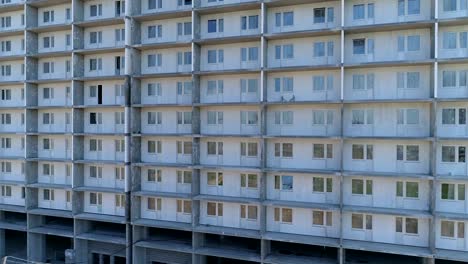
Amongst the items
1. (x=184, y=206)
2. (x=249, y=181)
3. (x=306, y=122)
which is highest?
(x=306, y=122)

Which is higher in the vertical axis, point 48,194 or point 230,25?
point 230,25

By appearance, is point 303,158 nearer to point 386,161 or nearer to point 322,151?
point 322,151

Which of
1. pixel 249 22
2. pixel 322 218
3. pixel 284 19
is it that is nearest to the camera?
pixel 322 218

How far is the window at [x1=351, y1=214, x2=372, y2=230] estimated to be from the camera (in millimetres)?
18750

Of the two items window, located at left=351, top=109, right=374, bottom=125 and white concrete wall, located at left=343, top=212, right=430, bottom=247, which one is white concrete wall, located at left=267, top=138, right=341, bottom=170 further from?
white concrete wall, located at left=343, top=212, right=430, bottom=247

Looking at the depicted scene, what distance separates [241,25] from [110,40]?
28.9ft

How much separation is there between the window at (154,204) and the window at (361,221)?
11231 millimetres

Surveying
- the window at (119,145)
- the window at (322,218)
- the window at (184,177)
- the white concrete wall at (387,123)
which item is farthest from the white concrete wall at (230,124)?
the window at (322,218)

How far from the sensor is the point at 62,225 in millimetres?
25391

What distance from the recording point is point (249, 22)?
20.9m

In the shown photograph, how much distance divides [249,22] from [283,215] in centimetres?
1098

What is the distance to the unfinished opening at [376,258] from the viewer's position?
19656 mm

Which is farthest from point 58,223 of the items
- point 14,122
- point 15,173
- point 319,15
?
point 319,15

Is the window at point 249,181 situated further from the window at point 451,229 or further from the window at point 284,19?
the window at point 451,229
